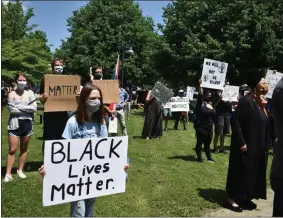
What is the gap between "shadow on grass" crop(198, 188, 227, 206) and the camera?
693 cm

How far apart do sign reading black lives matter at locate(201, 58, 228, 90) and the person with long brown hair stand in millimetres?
4430

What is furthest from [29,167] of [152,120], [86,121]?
[152,120]

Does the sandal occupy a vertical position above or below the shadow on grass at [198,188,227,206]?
above

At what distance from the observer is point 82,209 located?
13.7 feet

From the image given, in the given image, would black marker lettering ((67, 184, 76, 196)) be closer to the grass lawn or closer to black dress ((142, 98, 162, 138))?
the grass lawn

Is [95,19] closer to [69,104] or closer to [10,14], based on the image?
[10,14]

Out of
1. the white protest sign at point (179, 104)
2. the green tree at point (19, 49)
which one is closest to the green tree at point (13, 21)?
the green tree at point (19, 49)

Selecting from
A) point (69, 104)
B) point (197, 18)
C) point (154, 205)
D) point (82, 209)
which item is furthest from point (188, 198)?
point (197, 18)

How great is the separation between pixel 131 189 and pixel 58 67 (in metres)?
2.55

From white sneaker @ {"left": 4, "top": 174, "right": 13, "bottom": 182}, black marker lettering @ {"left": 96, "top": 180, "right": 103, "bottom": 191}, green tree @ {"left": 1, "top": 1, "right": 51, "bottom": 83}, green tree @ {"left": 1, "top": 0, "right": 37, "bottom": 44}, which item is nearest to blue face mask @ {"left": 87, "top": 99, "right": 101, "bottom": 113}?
black marker lettering @ {"left": 96, "top": 180, "right": 103, "bottom": 191}

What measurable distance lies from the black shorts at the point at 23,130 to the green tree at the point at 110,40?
36.6 m

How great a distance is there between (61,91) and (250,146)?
3.28m

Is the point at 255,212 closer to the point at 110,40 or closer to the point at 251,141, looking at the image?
the point at 251,141

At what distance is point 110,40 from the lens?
45.3 meters
